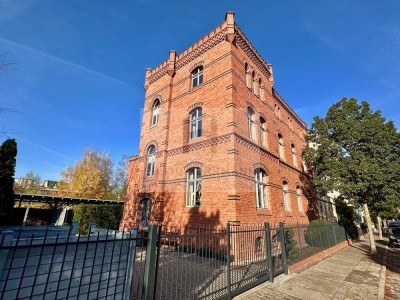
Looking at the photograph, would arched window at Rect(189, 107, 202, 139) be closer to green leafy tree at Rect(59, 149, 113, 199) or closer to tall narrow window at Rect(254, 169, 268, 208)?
tall narrow window at Rect(254, 169, 268, 208)

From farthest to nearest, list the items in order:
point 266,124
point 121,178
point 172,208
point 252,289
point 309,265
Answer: point 121,178
point 266,124
point 172,208
point 309,265
point 252,289

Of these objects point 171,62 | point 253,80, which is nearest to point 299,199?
point 253,80

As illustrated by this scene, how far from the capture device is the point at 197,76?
46.8ft

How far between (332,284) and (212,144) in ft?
24.8

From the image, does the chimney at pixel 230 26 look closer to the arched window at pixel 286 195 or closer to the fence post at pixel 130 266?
the arched window at pixel 286 195

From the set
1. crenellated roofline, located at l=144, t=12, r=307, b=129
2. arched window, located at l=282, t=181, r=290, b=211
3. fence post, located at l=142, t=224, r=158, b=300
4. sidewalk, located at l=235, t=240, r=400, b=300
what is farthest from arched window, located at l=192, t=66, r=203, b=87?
sidewalk, located at l=235, t=240, r=400, b=300

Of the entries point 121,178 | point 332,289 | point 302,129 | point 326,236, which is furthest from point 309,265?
point 121,178

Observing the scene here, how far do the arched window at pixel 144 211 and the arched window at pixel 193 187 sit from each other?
387 centimetres

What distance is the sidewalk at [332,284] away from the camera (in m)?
6.34

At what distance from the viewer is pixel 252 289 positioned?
6621 mm

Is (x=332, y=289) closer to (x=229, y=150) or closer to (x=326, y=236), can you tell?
(x=229, y=150)

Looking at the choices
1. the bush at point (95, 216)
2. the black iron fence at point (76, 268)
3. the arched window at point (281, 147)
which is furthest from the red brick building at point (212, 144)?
the black iron fence at point (76, 268)

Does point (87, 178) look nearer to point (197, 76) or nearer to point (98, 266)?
point (197, 76)

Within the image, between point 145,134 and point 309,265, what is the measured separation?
13161 mm
